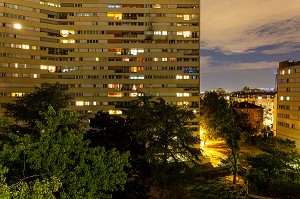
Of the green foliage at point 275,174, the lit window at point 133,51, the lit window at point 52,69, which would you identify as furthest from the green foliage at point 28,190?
the lit window at point 52,69

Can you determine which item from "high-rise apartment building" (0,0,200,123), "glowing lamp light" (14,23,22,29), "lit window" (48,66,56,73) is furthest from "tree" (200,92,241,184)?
"glowing lamp light" (14,23,22,29)

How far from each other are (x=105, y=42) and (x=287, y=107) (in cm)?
4395

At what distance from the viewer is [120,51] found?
64312mm

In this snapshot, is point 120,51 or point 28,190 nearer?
point 28,190

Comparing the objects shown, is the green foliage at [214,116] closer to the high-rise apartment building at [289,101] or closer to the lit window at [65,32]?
the high-rise apartment building at [289,101]

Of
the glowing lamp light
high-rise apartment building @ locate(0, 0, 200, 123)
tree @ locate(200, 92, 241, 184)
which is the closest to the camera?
the glowing lamp light

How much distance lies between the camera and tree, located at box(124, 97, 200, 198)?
2689 centimetres

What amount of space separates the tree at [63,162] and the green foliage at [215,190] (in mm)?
22706

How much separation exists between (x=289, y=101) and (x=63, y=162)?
56154mm

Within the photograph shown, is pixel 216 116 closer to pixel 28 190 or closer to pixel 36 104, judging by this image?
pixel 36 104

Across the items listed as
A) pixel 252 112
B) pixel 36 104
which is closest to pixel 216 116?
pixel 252 112

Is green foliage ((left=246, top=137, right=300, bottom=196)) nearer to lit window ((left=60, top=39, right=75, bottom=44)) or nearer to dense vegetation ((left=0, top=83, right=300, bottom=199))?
dense vegetation ((left=0, top=83, right=300, bottom=199))

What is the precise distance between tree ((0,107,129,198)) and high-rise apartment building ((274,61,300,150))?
51118mm

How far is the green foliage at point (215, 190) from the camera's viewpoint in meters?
34.7
